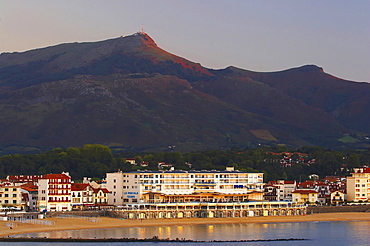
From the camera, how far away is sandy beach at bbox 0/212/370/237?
84.8 m

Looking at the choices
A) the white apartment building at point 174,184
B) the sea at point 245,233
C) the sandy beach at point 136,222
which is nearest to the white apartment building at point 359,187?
the sandy beach at point 136,222

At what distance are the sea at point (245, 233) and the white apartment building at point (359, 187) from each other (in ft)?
65.5

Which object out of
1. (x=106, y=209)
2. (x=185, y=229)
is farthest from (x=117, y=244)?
(x=106, y=209)

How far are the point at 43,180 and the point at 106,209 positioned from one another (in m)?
7.74

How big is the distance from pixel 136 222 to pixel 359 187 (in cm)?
3836

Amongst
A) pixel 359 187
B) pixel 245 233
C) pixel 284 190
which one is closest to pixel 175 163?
pixel 284 190

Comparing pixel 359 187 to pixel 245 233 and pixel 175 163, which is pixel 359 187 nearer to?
pixel 245 233

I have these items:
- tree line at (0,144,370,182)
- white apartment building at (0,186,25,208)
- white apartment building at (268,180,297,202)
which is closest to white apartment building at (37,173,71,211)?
white apartment building at (0,186,25,208)

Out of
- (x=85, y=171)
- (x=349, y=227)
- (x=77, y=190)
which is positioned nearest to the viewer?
(x=349, y=227)

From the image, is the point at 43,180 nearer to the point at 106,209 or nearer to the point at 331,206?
the point at 106,209

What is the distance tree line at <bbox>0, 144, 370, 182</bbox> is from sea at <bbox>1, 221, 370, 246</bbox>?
43.1m

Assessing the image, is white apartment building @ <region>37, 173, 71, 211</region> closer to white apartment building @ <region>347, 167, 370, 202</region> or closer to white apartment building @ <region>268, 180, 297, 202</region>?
white apartment building @ <region>268, 180, 297, 202</region>

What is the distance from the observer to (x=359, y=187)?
11994 centimetres

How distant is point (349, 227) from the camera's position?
9750 centimetres
